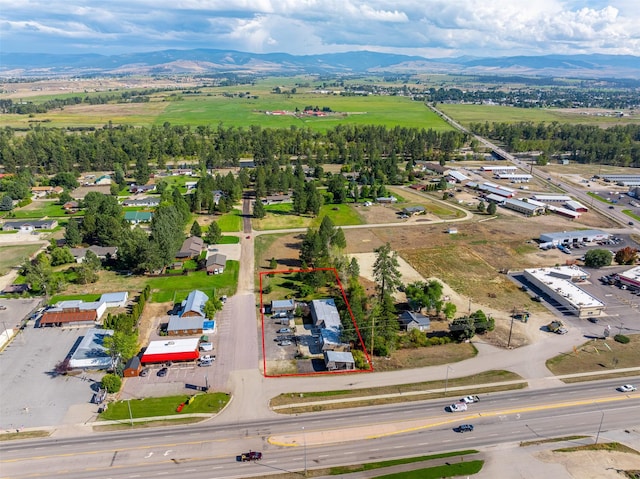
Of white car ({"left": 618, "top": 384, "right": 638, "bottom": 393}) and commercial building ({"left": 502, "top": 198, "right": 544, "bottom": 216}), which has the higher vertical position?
commercial building ({"left": 502, "top": 198, "right": 544, "bottom": 216})

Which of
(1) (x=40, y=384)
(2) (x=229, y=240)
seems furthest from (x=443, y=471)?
(2) (x=229, y=240)

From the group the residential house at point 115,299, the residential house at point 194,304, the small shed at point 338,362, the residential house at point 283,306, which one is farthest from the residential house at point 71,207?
the small shed at point 338,362

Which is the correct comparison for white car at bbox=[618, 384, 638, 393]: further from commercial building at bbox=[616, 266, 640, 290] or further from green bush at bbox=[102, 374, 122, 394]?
green bush at bbox=[102, 374, 122, 394]

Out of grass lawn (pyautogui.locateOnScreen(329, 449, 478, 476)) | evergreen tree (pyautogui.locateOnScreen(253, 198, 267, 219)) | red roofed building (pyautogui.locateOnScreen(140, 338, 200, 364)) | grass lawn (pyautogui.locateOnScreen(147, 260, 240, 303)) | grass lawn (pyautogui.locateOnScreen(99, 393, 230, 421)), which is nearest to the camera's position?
grass lawn (pyautogui.locateOnScreen(329, 449, 478, 476))

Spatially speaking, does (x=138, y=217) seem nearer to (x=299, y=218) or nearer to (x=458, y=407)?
(x=299, y=218)

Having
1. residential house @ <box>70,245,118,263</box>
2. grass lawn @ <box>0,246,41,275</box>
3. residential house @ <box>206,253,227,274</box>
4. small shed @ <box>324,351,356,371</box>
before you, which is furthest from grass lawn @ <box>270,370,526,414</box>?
grass lawn @ <box>0,246,41,275</box>

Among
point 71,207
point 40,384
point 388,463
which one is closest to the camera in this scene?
point 388,463

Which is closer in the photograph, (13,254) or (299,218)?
(13,254)

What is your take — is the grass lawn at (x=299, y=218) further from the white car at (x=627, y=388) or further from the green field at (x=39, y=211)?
the white car at (x=627, y=388)
